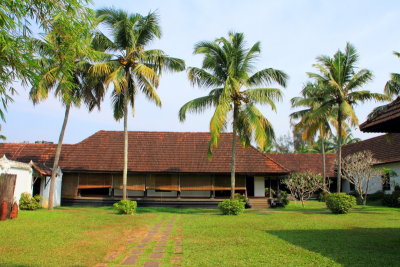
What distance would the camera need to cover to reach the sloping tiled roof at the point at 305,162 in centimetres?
2872

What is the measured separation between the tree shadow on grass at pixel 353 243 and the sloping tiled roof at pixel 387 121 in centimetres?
255

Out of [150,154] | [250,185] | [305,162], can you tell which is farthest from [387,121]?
[305,162]

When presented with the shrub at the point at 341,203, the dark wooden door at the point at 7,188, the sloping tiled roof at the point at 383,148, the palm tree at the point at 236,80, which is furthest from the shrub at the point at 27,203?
the sloping tiled roof at the point at 383,148

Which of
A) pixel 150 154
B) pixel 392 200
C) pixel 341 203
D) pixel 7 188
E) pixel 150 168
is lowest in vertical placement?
pixel 392 200

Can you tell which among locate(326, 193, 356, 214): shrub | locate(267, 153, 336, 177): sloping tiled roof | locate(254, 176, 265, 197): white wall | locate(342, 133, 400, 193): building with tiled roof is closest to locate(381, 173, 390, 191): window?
locate(342, 133, 400, 193): building with tiled roof

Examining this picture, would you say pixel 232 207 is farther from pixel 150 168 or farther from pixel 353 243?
pixel 353 243

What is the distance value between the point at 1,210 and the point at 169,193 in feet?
34.8

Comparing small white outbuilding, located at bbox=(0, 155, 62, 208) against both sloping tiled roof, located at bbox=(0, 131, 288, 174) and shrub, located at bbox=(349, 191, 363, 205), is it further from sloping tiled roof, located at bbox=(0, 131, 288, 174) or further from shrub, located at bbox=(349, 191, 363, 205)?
shrub, located at bbox=(349, 191, 363, 205)

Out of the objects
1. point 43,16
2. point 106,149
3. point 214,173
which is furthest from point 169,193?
point 43,16

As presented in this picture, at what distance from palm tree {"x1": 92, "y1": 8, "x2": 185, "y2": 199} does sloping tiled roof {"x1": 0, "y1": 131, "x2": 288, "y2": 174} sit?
5.21m

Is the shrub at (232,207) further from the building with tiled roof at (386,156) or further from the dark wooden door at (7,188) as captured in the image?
the building with tiled roof at (386,156)

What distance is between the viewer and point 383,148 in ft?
80.5

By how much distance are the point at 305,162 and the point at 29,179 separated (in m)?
22.9

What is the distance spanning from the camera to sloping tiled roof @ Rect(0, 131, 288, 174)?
19.8m
